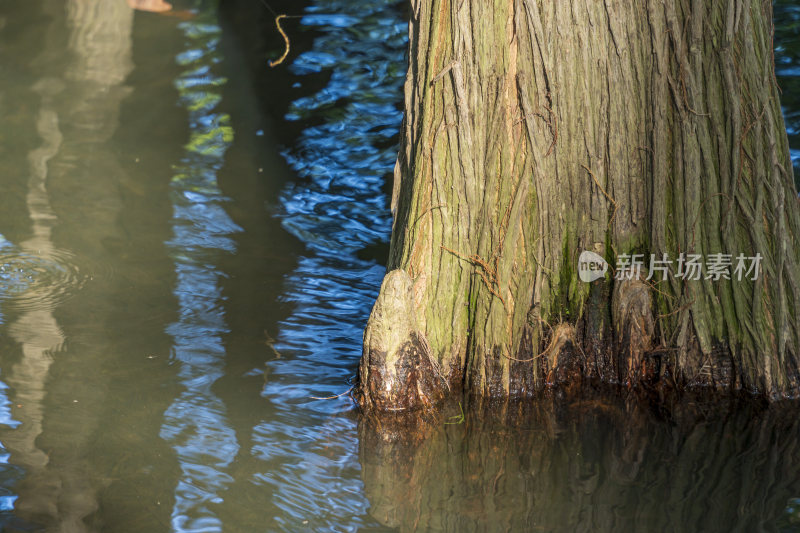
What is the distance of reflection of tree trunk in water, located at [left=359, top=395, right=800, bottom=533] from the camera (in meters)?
3.09

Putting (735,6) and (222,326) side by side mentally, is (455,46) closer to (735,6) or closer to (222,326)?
(735,6)

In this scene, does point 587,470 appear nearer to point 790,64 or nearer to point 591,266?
point 591,266

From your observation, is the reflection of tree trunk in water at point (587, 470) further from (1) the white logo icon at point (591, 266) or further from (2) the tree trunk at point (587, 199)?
(1) the white logo icon at point (591, 266)

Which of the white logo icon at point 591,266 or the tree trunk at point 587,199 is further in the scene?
the white logo icon at point 591,266

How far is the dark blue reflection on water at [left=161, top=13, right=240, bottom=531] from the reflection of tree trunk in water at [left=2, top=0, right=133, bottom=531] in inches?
15.2

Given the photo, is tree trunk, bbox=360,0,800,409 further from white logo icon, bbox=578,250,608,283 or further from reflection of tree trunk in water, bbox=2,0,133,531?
reflection of tree trunk in water, bbox=2,0,133,531

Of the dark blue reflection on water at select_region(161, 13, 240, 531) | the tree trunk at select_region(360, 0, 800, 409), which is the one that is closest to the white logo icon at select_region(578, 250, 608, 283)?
the tree trunk at select_region(360, 0, 800, 409)

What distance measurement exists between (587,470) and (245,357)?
180 centimetres

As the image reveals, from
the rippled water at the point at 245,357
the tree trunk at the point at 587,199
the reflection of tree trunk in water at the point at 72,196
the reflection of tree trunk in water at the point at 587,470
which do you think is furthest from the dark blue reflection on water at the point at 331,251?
the reflection of tree trunk in water at the point at 72,196

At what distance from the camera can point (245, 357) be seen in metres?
4.20

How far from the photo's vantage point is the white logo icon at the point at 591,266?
378 cm

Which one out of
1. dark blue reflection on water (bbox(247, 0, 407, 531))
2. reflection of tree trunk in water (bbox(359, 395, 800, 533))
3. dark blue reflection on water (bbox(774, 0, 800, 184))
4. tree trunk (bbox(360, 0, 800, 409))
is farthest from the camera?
dark blue reflection on water (bbox(774, 0, 800, 184))

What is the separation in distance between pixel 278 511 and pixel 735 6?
2.86 meters

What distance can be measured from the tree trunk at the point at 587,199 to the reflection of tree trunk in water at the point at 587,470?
7.7 inches
